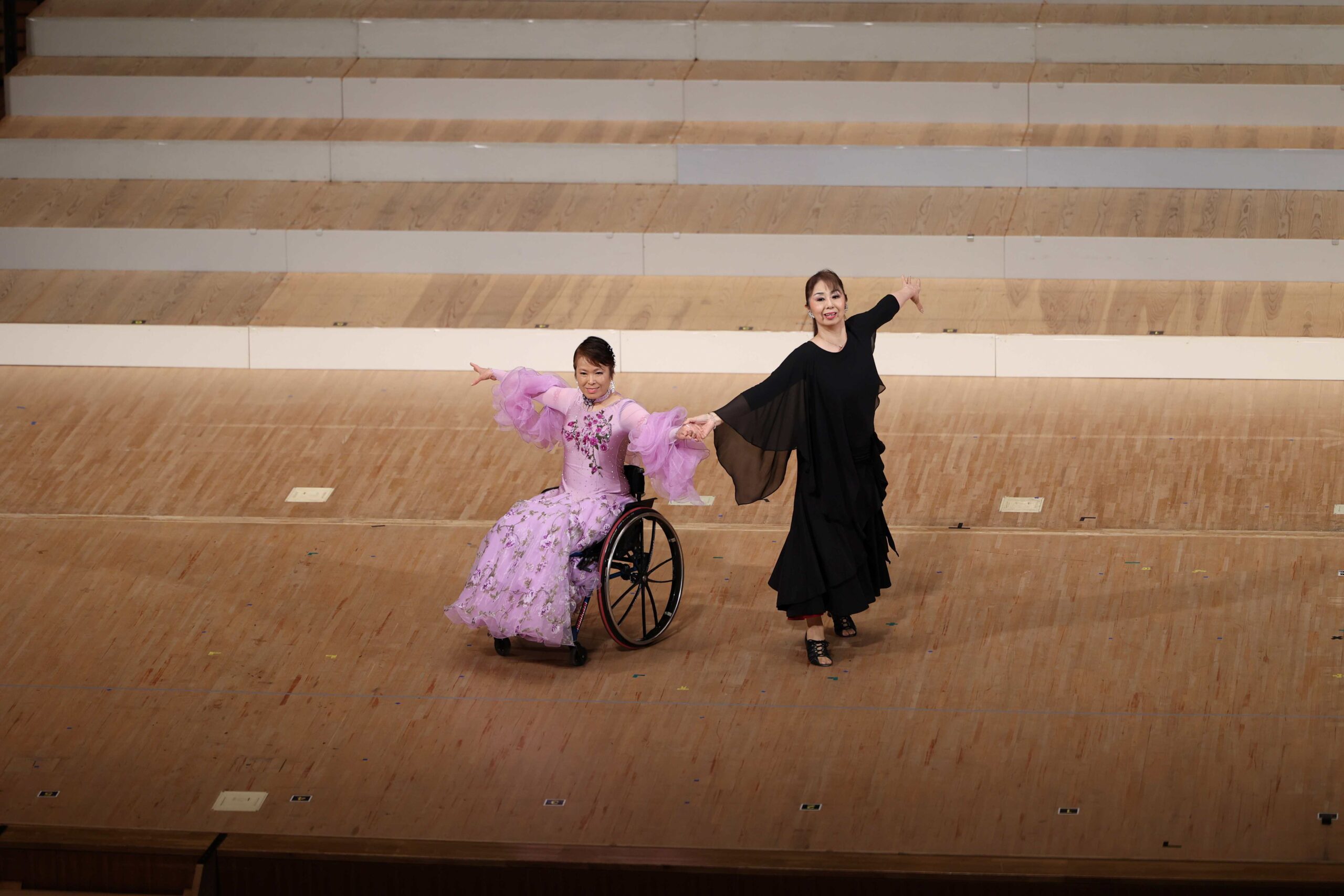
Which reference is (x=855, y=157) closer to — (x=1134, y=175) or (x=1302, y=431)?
(x=1134, y=175)

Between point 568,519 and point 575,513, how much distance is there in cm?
4

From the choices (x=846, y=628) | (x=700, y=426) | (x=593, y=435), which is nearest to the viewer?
(x=700, y=426)

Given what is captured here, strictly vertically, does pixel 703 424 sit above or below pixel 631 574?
above

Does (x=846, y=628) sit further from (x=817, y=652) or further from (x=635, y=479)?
(x=635, y=479)

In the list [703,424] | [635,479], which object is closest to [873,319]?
[703,424]

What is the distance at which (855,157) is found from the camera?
6547 millimetres

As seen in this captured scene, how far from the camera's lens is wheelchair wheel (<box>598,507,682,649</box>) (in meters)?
3.49

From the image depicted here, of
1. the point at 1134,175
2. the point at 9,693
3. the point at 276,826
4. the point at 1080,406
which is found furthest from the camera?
the point at 1134,175

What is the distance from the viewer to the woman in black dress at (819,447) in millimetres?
3592

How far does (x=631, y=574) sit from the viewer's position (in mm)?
3627

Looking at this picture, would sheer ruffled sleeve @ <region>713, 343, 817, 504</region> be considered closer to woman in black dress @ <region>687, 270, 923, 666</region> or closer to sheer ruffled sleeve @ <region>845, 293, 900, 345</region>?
woman in black dress @ <region>687, 270, 923, 666</region>

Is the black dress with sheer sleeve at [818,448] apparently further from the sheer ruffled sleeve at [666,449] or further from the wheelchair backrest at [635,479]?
the wheelchair backrest at [635,479]

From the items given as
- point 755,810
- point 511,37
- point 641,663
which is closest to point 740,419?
point 641,663

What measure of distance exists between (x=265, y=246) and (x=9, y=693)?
330cm
